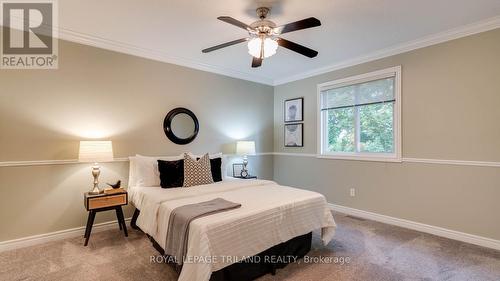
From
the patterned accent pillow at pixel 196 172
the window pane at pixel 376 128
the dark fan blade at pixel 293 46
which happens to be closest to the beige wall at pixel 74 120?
the patterned accent pillow at pixel 196 172

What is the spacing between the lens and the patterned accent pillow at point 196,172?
3.29 m

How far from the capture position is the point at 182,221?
1.98 metres

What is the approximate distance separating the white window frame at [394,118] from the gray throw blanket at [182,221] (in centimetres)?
257

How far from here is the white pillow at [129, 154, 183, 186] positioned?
3.26 meters

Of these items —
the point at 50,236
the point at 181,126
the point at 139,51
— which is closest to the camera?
the point at 50,236

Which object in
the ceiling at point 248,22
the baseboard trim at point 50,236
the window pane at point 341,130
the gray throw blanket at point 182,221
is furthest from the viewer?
the window pane at point 341,130

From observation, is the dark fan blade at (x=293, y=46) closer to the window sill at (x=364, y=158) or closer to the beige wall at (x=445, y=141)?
the beige wall at (x=445, y=141)

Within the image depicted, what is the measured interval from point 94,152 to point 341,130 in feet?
12.4

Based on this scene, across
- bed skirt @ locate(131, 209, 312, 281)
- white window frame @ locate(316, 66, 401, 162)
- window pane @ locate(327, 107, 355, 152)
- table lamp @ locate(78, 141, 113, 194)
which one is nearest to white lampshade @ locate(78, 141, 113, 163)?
table lamp @ locate(78, 141, 113, 194)

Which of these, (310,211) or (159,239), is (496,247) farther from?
(159,239)

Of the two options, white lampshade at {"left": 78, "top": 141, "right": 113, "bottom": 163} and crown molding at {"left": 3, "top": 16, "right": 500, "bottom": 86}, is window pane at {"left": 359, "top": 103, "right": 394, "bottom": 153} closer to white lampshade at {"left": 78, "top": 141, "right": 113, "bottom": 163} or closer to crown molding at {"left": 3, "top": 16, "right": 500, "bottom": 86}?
crown molding at {"left": 3, "top": 16, "right": 500, "bottom": 86}

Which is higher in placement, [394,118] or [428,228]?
[394,118]

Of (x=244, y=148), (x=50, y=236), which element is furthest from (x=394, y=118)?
(x=50, y=236)

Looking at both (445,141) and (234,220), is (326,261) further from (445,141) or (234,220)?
(445,141)
